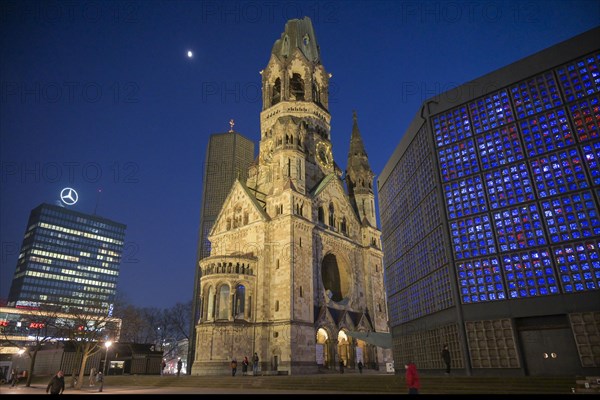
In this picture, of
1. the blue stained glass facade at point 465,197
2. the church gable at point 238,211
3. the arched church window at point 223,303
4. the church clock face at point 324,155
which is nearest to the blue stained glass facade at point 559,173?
the blue stained glass facade at point 465,197

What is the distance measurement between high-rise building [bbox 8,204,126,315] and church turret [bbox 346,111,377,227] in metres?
103

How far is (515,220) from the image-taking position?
914 inches

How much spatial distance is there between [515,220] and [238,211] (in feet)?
111

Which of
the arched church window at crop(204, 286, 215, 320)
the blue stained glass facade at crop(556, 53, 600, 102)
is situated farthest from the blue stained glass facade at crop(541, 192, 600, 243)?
the arched church window at crop(204, 286, 215, 320)

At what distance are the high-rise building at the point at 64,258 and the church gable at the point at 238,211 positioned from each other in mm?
96908

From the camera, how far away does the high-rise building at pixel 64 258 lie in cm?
13400

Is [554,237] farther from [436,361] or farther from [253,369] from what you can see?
[253,369]

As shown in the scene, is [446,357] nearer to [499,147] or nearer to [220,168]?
[499,147]

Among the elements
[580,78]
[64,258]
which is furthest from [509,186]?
[64,258]

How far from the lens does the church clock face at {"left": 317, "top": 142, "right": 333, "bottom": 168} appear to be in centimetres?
5772

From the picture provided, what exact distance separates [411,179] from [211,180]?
68.1 meters

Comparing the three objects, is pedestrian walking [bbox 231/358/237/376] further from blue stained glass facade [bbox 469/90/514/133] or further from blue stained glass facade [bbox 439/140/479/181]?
blue stained glass facade [bbox 469/90/514/133]

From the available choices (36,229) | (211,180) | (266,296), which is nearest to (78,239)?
(36,229)

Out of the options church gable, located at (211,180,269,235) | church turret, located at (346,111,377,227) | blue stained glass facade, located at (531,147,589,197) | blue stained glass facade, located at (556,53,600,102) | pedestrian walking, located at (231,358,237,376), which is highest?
church turret, located at (346,111,377,227)
